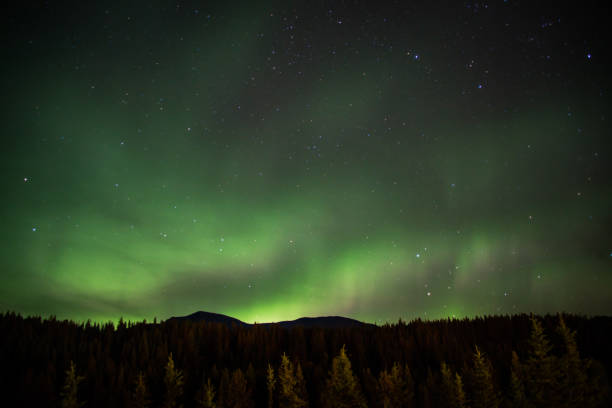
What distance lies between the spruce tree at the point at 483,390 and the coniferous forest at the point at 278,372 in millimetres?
42

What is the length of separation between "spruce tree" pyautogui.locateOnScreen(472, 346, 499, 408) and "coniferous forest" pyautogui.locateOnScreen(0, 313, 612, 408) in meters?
0.04

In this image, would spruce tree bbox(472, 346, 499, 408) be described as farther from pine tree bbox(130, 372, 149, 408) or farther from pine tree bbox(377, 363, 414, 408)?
pine tree bbox(130, 372, 149, 408)

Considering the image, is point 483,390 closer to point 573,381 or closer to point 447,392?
point 447,392

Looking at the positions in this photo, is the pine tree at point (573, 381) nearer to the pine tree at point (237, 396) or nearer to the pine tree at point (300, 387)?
the pine tree at point (300, 387)

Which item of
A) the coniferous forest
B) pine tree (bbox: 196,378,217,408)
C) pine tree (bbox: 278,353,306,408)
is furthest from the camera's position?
pine tree (bbox: 278,353,306,408)

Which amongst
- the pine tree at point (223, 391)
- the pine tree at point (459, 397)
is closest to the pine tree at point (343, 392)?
the pine tree at point (459, 397)

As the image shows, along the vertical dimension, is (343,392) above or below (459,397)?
above

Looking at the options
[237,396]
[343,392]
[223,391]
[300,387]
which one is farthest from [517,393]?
[223,391]

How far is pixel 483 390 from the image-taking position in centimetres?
1364

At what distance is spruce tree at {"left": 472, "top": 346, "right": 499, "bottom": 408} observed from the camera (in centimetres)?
1334

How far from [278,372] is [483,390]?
8.32 meters

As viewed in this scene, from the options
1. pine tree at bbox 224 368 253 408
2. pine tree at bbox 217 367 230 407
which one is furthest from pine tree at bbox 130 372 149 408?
pine tree at bbox 224 368 253 408

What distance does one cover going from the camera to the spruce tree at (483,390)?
43.8 feet

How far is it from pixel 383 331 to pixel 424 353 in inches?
199
